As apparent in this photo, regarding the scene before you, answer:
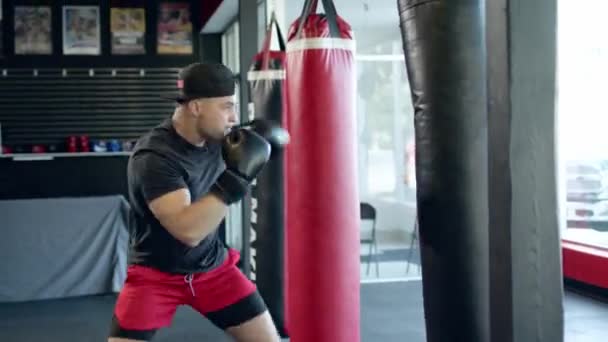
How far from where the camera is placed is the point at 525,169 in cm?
148

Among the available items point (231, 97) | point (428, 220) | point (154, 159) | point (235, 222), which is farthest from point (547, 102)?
point (235, 222)

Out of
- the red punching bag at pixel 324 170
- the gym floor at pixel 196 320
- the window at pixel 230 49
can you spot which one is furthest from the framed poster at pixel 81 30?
the red punching bag at pixel 324 170

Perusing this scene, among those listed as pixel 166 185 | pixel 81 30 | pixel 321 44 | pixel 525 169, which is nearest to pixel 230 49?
pixel 81 30

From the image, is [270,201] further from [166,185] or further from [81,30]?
[81,30]

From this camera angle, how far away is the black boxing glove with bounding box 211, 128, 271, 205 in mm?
1834

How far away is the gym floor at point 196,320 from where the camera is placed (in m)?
3.71

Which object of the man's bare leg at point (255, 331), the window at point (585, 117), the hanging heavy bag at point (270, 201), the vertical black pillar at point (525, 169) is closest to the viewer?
the vertical black pillar at point (525, 169)

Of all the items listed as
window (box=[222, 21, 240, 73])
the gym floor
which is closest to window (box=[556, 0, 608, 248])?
the gym floor

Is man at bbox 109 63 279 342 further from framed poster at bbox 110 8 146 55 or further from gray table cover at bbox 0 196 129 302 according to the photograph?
framed poster at bbox 110 8 146 55

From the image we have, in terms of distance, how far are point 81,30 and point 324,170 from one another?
422cm

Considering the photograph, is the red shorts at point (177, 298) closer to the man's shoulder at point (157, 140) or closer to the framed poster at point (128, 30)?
the man's shoulder at point (157, 140)

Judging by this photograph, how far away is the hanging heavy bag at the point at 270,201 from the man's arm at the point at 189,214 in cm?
126

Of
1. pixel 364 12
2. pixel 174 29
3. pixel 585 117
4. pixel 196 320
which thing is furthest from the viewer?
pixel 364 12

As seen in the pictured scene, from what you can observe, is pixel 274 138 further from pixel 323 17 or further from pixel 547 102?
pixel 547 102
